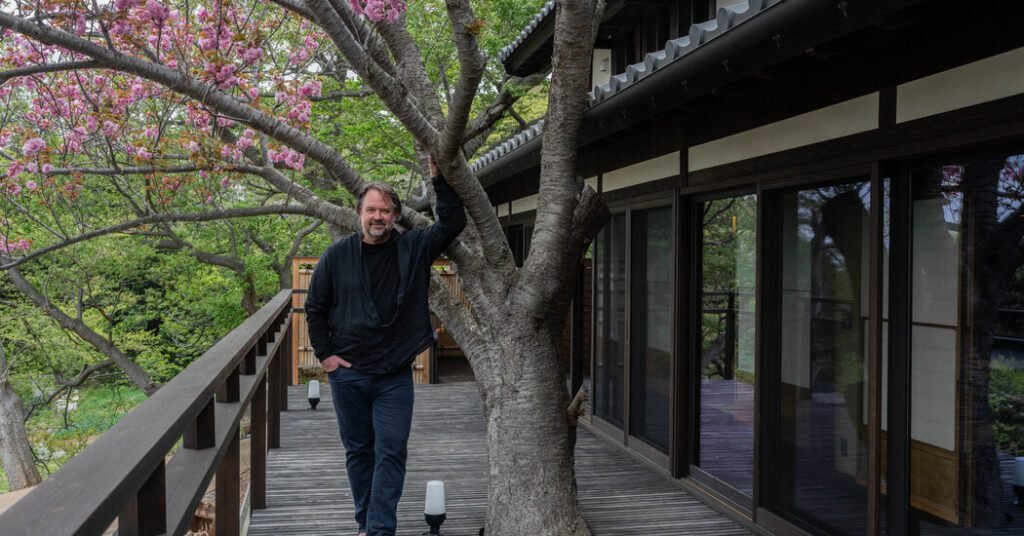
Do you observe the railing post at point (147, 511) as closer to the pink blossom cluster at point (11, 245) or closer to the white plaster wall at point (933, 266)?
the white plaster wall at point (933, 266)

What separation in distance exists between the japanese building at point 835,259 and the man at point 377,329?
1534 millimetres

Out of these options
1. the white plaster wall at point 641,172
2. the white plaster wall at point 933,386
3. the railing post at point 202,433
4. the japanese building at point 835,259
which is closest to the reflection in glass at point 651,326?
the japanese building at point 835,259

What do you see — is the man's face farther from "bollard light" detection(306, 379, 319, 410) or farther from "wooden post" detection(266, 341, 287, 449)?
"bollard light" detection(306, 379, 319, 410)

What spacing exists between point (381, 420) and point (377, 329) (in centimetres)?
36

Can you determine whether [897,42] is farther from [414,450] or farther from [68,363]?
[68,363]

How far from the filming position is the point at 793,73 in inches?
155

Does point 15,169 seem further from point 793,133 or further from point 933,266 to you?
point 933,266

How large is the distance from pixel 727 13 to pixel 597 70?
520 centimetres

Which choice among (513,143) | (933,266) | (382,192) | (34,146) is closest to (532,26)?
(513,143)

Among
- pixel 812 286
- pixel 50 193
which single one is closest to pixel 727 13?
pixel 812 286

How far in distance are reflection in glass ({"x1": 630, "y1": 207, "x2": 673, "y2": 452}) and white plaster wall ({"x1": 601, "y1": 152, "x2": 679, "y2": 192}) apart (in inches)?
9.9

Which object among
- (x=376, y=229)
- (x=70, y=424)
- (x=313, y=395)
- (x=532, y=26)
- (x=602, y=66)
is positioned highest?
(x=532, y=26)

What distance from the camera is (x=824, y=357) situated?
159 inches

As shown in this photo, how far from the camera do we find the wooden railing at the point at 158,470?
1.01 meters
